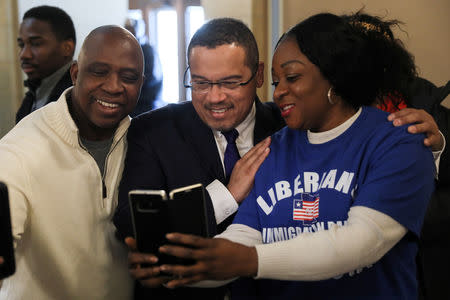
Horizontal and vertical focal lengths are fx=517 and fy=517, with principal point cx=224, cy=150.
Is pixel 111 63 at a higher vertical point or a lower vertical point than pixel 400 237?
higher

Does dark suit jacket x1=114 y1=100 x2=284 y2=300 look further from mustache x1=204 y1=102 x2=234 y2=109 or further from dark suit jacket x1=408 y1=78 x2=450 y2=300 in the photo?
dark suit jacket x1=408 y1=78 x2=450 y2=300

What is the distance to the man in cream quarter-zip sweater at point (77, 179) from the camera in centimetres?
166

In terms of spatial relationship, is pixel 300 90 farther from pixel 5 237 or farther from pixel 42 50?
pixel 42 50

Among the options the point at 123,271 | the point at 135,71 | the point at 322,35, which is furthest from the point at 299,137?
the point at 123,271

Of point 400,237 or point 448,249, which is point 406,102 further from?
point 448,249

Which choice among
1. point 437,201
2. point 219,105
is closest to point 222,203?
point 219,105

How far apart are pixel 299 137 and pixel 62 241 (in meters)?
0.85

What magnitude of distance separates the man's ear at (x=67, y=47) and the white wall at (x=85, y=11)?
1594 millimetres

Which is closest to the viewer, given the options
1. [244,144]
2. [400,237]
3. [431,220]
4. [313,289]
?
[400,237]

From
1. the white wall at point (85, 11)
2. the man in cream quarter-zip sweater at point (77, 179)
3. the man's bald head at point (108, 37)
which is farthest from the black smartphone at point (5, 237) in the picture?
the white wall at point (85, 11)

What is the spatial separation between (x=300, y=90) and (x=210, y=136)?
540 millimetres

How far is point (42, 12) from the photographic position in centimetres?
324

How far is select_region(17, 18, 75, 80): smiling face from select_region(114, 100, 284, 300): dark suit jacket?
4.94 feet

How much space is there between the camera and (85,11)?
5277 mm
